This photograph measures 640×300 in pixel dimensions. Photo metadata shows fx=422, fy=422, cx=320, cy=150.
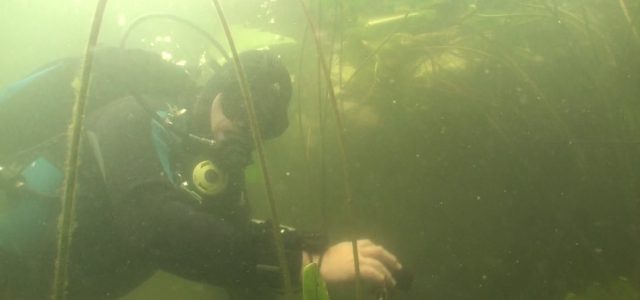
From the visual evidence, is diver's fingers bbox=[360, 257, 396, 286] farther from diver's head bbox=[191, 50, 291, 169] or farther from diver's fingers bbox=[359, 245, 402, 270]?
diver's head bbox=[191, 50, 291, 169]

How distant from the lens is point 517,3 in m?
3.78

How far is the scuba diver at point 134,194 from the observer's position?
214 centimetres

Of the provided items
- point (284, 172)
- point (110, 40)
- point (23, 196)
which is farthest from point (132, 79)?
point (110, 40)

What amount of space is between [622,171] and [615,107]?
1.67 feet

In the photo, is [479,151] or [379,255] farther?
[479,151]

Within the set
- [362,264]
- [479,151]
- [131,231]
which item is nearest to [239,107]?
[131,231]

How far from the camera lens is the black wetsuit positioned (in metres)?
2.13

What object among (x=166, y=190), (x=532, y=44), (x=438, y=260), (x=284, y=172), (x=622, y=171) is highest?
(x=532, y=44)

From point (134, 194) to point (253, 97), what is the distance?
1.04 m

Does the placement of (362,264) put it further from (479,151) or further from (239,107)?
(479,151)

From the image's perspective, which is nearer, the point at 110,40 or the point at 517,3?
the point at 517,3

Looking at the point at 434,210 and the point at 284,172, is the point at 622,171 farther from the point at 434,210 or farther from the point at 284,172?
the point at 284,172

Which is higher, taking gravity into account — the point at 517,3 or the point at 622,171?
the point at 517,3

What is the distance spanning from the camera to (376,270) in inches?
81.6
